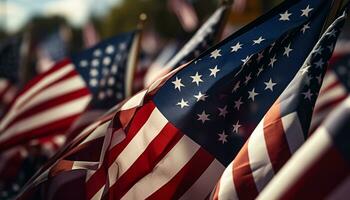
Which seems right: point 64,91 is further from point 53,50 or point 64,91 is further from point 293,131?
point 53,50

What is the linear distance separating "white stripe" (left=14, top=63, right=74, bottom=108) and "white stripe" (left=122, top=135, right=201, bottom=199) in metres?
3.96

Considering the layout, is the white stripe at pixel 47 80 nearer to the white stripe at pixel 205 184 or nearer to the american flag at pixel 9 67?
the american flag at pixel 9 67

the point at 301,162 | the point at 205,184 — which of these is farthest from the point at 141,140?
the point at 301,162

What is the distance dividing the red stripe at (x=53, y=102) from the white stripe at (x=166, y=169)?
380 cm

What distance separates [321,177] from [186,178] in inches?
73.7

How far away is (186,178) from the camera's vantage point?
14.5ft

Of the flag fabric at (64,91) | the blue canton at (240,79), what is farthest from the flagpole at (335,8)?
the flag fabric at (64,91)

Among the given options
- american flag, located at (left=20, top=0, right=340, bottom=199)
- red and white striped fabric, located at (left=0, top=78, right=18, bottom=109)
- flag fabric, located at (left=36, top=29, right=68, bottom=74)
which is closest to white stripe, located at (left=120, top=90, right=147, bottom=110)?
american flag, located at (left=20, top=0, right=340, bottom=199)

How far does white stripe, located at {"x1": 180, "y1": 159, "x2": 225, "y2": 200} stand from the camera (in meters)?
4.39

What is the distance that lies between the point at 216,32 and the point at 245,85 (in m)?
1.75

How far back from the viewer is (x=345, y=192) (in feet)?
8.63

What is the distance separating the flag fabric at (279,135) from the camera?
372 cm

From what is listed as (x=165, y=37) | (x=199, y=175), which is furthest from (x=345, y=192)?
(x=165, y=37)

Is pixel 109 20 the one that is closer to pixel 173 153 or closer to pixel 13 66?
pixel 13 66
